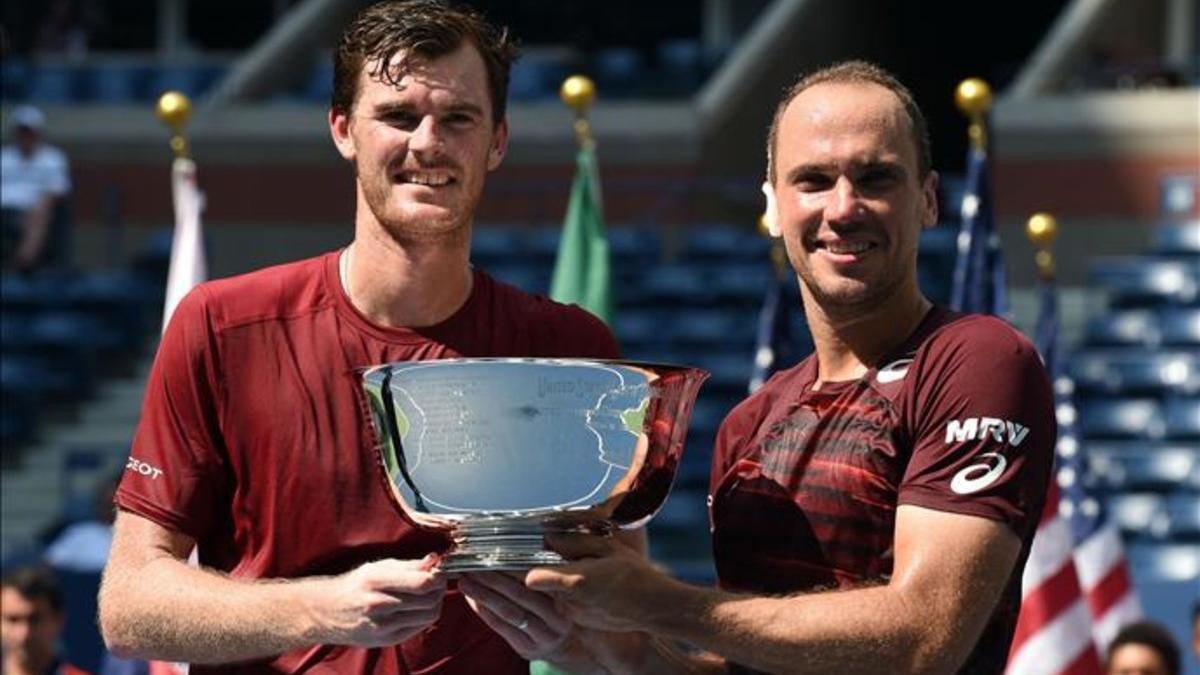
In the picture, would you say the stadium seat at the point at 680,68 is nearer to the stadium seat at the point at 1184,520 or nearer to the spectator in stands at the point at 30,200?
the spectator in stands at the point at 30,200

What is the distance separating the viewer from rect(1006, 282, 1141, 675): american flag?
26.6 feet

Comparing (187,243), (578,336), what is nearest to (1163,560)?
(187,243)

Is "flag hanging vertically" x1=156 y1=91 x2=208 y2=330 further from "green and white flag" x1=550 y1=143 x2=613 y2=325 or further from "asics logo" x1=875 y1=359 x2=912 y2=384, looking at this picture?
"asics logo" x1=875 y1=359 x2=912 y2=384

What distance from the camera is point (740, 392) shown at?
49.0 ft

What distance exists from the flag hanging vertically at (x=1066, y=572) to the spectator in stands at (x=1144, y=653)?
7cm

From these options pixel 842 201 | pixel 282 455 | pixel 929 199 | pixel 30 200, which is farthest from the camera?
pixel 30 200

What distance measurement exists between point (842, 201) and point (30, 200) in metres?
13.4

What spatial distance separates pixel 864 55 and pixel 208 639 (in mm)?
18189

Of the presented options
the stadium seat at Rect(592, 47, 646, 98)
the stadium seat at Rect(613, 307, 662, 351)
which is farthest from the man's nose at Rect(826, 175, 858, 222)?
the stadium seat at Rect(592, 47, 646, 98)

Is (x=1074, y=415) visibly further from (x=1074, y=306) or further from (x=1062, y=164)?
(x=1062, y=164)

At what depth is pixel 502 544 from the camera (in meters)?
3.63

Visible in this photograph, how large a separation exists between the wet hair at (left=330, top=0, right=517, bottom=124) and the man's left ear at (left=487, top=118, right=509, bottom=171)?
0.02 m

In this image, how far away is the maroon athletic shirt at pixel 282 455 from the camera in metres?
4.14

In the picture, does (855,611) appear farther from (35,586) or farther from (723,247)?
(723,247)
